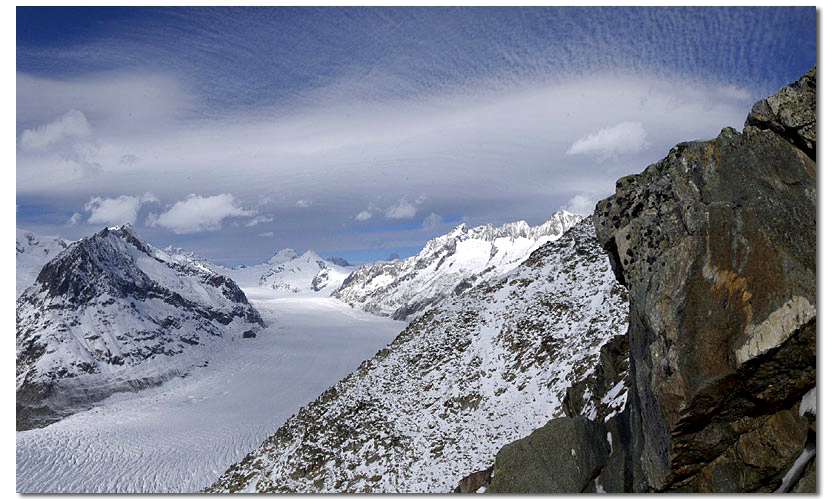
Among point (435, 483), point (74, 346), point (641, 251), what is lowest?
point (435, 483)

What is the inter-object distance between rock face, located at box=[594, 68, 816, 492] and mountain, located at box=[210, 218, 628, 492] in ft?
19.2

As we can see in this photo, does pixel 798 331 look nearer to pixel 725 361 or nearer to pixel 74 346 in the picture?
pixel 725 361

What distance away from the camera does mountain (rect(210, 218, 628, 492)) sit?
19.0 meters

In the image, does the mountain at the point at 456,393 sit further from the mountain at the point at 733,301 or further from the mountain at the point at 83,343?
the mountain at the point at 83,343

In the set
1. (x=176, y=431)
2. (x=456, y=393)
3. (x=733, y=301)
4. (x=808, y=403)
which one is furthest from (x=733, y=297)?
(x=176, y=431)

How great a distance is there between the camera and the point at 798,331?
631cm

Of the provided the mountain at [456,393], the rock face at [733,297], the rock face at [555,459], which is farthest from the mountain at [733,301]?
the mountain at [456,393]

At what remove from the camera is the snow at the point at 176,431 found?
6438 cm

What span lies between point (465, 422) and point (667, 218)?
53.9 feet

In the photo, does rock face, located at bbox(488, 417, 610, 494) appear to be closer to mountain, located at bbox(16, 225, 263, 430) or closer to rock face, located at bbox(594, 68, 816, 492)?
rock face, located at bbox(594, 68, 816, 492)

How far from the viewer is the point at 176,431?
84688mm

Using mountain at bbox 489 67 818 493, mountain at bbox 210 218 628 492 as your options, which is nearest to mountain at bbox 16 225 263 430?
mountain at bbox 210 218 628 492

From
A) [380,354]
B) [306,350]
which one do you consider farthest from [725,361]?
[306,350]

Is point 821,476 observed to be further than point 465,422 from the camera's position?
No
